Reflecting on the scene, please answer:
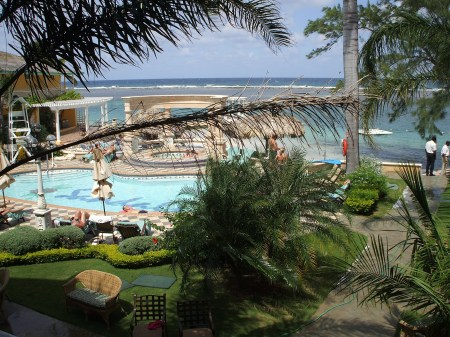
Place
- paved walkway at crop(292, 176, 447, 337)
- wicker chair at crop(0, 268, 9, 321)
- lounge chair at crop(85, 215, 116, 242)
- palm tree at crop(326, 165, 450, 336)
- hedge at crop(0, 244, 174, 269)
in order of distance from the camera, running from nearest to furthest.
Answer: palm tree at crop(326, 165, 450, 336) → paved walkway at crop(292, 176, 447, 337) → wicker chair at crop(0, 268, 9, 321) → hedge at crop(0, 244, 174, 269) → lounge chair at crop(85, 215, 116, 242)

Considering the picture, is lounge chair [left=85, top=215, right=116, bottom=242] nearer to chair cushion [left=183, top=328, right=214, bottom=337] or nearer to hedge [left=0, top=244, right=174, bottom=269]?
hedge [left=0, top=244, right=174, bottom=269]

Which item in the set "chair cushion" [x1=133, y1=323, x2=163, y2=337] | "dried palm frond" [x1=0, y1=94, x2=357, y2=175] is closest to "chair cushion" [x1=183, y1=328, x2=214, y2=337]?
"chair cushion" [x1=133, y1=323, x2=163, y2=337]

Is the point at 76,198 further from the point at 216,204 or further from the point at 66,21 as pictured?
the point at 66,21

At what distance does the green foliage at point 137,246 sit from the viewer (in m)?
9.88

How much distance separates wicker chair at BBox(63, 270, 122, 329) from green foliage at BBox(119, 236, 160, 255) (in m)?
1.79

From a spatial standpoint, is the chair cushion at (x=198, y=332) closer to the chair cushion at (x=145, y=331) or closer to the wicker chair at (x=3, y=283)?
the chair cushion at (x=145, y=331)

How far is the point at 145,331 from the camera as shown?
664cm

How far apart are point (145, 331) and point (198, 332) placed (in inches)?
29.3

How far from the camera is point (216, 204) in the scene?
319 inches

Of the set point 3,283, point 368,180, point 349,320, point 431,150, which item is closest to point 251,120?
point 349,320

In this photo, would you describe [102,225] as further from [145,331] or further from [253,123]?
[253,123]

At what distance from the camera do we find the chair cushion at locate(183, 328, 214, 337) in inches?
259

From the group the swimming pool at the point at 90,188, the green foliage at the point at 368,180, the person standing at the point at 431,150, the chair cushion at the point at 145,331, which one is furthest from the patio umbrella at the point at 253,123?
the person standing at the point at 431,150

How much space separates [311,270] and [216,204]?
248 centimetres
